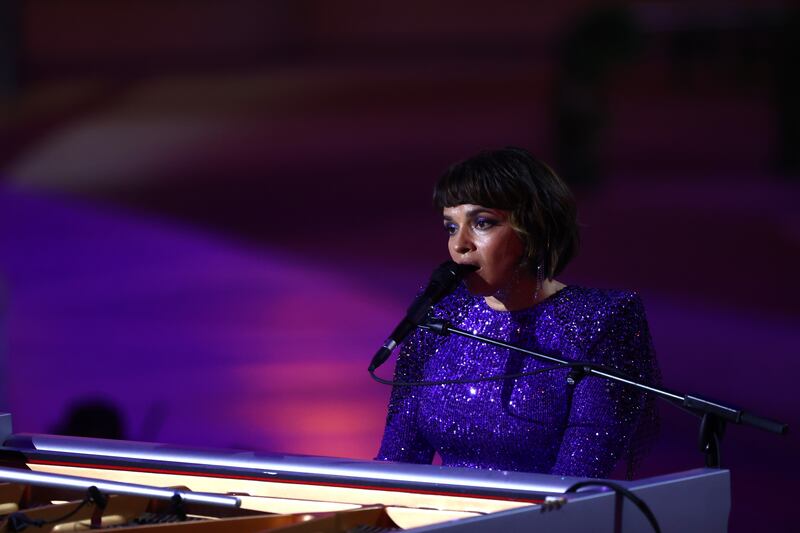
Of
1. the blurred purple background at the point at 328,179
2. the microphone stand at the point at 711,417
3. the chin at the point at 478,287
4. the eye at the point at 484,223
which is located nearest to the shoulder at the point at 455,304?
the chin at the point at 478,287

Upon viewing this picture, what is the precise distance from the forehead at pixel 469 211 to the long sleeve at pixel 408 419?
14.7 inches

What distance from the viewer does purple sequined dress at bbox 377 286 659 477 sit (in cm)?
259

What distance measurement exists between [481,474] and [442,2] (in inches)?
231

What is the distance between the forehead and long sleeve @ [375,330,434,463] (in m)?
0.37

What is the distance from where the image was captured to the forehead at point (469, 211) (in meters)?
2.62

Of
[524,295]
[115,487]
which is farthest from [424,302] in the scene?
[115,487]

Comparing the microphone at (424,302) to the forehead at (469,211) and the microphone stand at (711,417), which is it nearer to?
the forehead at (469,211)

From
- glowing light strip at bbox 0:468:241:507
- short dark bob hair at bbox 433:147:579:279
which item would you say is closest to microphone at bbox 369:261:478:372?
short dark bob hair at bbox 433:147:579:279

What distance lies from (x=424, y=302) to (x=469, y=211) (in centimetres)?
36

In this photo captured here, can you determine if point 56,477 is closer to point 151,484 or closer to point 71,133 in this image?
point 151,484

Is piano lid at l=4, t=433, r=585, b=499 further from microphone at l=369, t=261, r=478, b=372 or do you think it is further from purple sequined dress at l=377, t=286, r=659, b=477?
purple sequined dress at l=377, t=286, r=659, b=477

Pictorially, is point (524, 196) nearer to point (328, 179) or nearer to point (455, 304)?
point (455, 304)

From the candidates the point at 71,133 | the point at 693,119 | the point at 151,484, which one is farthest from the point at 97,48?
the point at 151,484

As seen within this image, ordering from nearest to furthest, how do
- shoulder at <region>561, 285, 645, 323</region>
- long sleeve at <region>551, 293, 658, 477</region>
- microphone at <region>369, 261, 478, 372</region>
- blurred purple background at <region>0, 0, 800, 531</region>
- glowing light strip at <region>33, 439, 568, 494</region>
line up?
1. glowing light strip at <region>33, 439, 568, 494</region>
2. microphone at <region>369, 261, 478, 372</region>
3. long sleeve at <region>551, 293, 658, 477</region>
4. shoulder at <region>561, 285, 645, 323</region>
5. blurred purple background at <region>0, 0, 800, 531</region>
